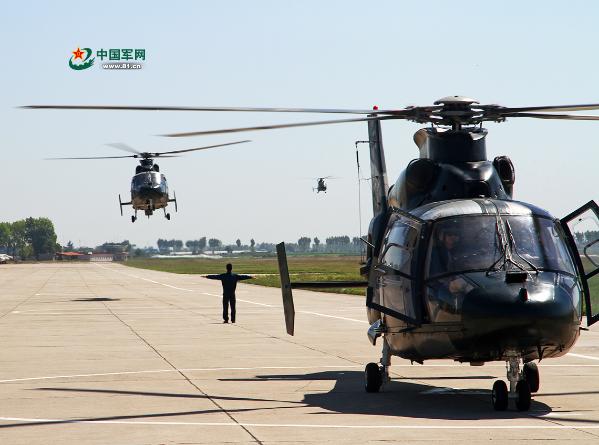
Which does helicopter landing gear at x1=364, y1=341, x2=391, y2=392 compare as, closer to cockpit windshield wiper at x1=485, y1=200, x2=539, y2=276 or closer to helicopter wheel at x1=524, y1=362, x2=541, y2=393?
helicopter wheel at x1=524, y1=362, x2=541, y2=393

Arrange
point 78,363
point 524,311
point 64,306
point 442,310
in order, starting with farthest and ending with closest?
point 64,306, point 78,363, point 442,310, point 524,311

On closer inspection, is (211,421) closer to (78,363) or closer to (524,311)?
(524,311)

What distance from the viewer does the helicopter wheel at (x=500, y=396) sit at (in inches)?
486

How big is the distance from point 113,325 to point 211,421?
59.7ft

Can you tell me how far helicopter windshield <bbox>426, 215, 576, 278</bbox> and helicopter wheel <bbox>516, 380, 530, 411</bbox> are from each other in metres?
1.41

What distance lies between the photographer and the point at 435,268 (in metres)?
12.7

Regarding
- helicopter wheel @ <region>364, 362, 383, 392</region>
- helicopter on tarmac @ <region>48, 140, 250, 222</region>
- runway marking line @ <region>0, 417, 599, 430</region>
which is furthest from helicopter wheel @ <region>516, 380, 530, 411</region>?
helicopter on tarmac @ <region>48, 140, 250, 222</region>

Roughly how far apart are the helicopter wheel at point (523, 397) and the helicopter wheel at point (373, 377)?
103 inches

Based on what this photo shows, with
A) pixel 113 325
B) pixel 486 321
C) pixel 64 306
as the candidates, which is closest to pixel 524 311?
pixel 486 321

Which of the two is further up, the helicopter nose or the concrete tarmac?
the helicopter nose

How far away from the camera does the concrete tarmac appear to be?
10953 millimetres

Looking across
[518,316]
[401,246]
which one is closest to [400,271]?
[401,246]

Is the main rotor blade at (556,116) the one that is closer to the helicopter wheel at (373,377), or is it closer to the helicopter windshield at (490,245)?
the helicopter windshield at (490,245)

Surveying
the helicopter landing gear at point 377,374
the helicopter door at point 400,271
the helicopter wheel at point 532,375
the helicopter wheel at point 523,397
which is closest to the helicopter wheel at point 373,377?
the helicopter landing gear at point 377,374
